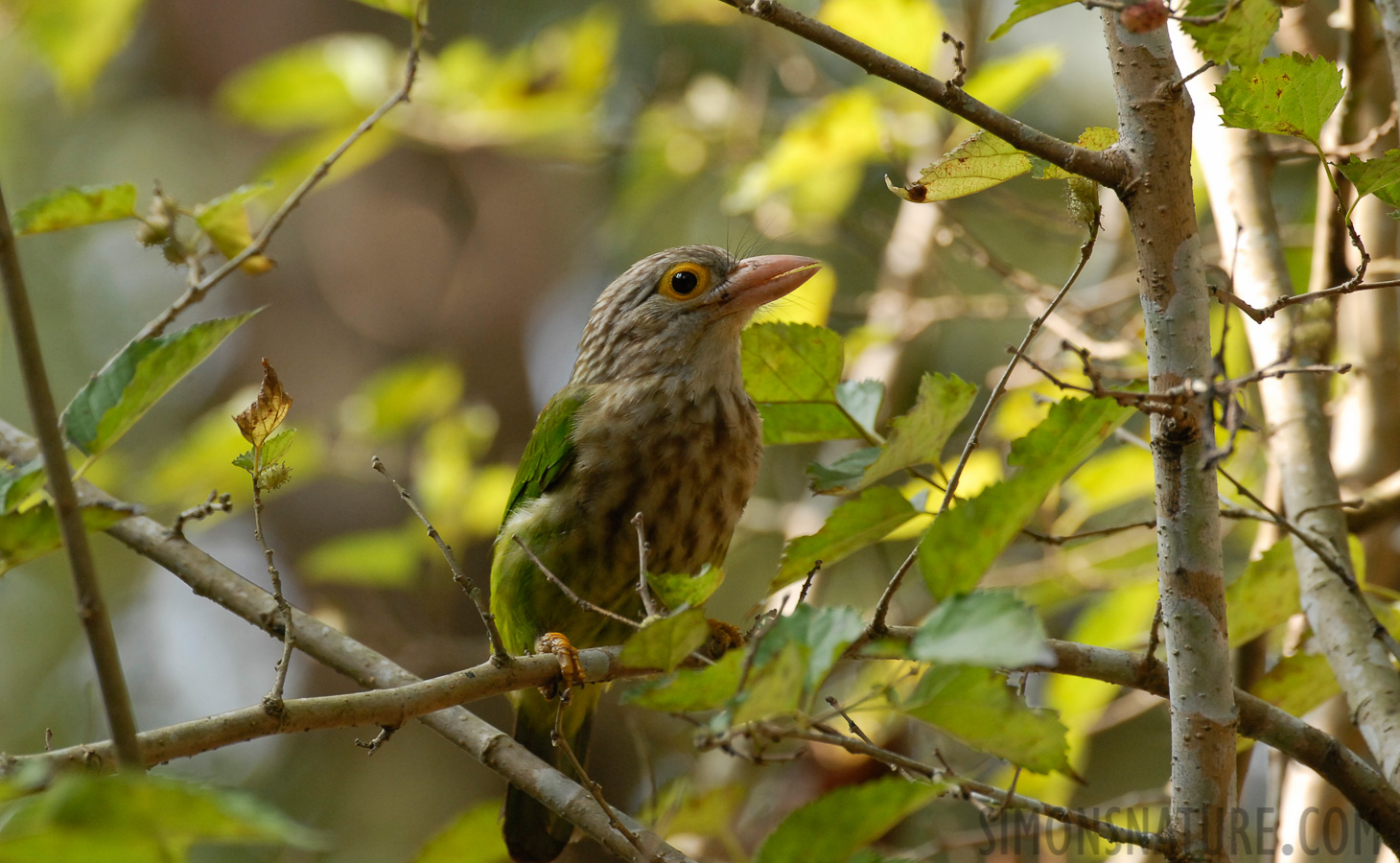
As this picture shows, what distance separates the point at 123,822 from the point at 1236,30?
1744 millimetres

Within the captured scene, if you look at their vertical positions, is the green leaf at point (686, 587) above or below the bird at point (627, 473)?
below

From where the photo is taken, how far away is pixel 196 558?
8.75 feet

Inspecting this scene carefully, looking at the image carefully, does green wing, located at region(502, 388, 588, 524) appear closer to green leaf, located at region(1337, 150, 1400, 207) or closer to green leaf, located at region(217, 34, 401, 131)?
green leaf, located at region(217, 34, 401, 131)

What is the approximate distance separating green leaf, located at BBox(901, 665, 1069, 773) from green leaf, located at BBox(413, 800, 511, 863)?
5.46 ft

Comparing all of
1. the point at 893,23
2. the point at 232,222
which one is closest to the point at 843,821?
the point at 232,222

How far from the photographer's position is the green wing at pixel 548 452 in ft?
10.6

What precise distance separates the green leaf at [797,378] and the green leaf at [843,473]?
0.08m

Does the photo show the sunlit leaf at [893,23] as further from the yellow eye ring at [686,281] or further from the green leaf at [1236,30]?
the green leaf at [1236,30]

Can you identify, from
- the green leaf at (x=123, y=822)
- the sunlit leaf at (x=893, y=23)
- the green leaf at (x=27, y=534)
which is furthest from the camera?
the sunlit leaf at (x=893, y=23)

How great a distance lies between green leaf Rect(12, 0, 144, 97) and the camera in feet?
11.3

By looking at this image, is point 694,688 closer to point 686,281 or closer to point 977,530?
point 977,530

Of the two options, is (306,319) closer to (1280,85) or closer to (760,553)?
(760,553)

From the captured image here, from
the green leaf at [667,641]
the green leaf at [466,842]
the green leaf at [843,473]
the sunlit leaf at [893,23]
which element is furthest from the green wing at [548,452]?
the green leaf at [667,641]

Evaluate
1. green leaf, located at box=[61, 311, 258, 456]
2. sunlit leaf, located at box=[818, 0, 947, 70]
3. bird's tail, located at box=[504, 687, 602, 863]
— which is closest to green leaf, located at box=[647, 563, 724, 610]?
green leaf, located at box=[61, 311, 258, 456]
